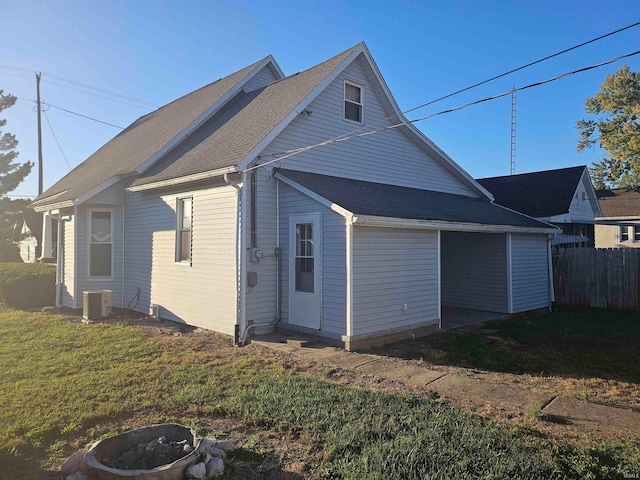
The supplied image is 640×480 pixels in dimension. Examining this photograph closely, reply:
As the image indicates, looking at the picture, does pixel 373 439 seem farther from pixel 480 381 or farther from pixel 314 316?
pixel 314 316

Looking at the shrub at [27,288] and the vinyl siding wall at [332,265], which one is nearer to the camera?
the vinyl siding wall at [332,265]

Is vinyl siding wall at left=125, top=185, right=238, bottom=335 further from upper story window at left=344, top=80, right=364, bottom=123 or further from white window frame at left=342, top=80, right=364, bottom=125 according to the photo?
upper story window at left=344, top=80, right=364, bottom=123

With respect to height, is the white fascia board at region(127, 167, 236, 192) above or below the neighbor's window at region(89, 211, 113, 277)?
above

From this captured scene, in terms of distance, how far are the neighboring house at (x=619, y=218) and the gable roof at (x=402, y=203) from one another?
45.4 ft

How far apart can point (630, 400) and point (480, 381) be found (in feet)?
5.95

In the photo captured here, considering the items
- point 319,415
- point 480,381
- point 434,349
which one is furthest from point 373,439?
point 434,349

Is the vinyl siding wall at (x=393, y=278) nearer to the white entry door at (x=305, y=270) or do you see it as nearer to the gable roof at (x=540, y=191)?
the white entry door at (x=305, y=270)

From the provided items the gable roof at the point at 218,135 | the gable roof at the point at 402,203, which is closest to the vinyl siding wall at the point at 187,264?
the gable roof at the point at 218,135

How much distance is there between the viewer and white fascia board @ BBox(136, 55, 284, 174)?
12484 millimetres

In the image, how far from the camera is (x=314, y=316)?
911cm

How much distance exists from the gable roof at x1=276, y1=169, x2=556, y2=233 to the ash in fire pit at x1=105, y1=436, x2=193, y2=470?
16.9ft

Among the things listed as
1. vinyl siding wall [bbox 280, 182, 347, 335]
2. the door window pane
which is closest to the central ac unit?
the door window pane

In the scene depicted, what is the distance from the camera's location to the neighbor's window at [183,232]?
437 inches

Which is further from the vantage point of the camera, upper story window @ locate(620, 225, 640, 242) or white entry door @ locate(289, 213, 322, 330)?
upper story window @ locate(620, 225, 640, 242)
